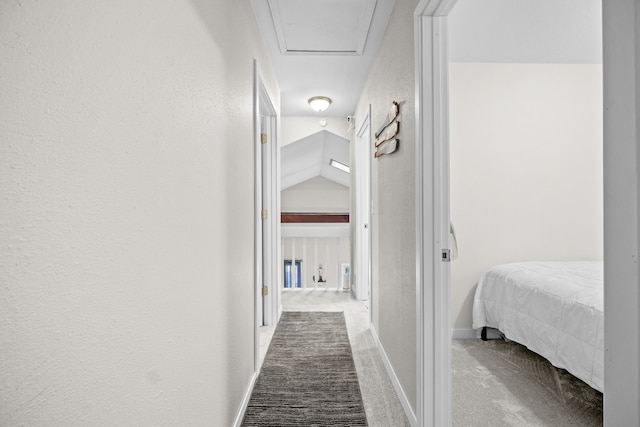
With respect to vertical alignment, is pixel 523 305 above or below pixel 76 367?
below

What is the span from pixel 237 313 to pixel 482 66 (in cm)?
284

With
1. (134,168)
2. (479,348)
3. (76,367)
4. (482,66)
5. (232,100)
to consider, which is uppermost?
(482,66)

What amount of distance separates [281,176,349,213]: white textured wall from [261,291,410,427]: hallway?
5.49 m

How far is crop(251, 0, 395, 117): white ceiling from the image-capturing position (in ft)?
7.14

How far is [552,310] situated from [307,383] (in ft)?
5.03

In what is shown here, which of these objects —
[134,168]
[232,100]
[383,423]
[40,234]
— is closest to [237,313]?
[383,423]

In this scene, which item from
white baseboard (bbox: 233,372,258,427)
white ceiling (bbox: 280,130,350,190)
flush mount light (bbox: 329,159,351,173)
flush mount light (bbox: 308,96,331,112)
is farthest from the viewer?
flush mount light (bbox: 329,159,351,173)

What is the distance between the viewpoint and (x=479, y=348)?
Answer: 2795 millimetres

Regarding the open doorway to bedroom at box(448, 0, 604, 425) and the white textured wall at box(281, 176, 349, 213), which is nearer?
the open doorway to bedroom at box(448, 0, 604, 425)

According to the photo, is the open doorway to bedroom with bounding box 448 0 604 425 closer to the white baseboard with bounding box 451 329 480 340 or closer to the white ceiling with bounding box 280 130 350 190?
the white baseboard with bounding box 451 329 480 340

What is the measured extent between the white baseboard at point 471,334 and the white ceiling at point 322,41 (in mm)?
2383

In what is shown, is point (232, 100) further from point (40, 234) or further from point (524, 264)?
point (524, 264)

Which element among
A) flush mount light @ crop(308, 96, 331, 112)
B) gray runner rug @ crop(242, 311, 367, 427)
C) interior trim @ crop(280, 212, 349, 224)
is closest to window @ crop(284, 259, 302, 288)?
interior trim @ crop(280, 212, 349, 224)

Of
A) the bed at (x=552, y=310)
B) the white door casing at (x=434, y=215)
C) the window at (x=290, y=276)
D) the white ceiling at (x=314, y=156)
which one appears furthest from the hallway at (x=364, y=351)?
the white ceiling at (x=314, y=156)
